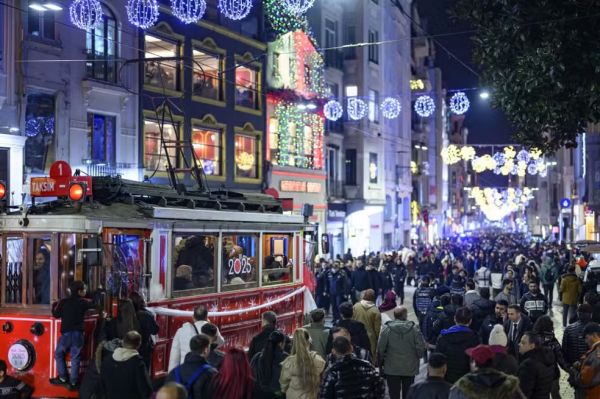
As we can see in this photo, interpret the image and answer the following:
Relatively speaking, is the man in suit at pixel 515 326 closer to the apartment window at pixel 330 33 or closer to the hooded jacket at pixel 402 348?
the hooded jacket at pixel 402 348

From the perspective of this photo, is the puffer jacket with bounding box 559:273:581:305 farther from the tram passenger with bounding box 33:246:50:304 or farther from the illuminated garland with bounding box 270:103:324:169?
the illuminated garland with bounding box 270:103:324:169

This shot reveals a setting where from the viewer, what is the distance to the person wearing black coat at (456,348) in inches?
381

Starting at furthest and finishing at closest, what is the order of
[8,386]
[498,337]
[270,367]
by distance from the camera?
[498,337] < [8,386] < [270,367]

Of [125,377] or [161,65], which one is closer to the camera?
[125,377]

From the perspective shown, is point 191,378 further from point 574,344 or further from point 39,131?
point 39,131

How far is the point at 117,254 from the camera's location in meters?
11.8

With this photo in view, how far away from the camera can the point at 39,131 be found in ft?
76.9

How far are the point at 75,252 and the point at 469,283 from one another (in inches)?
341

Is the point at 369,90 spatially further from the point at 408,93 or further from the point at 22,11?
the point at 22,11

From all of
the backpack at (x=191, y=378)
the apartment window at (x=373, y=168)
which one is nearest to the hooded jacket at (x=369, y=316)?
the backpack at (x=191, y=378)

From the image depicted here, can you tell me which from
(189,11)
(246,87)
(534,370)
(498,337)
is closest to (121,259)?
(498,337)

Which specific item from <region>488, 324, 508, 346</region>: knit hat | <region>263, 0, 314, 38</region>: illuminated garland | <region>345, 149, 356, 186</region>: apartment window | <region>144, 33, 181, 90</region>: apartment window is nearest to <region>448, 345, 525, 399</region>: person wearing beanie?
<region>488, 324, 508, 346</region>: knit hat

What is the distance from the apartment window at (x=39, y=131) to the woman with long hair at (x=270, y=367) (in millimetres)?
15913

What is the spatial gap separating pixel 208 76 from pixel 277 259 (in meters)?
15.1
